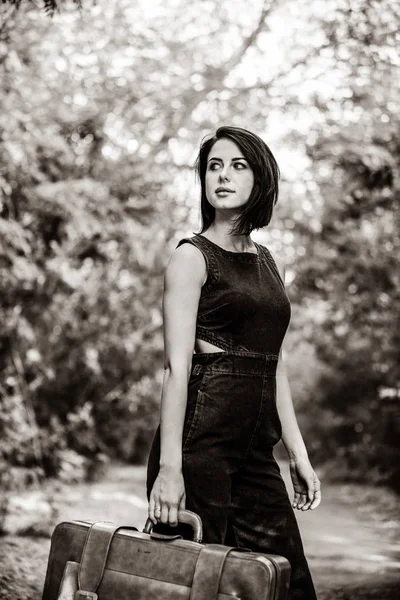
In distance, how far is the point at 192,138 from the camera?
970cm

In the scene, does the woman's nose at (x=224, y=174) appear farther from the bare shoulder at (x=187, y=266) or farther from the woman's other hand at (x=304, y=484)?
the woman's other hand at (x=304, y=484)

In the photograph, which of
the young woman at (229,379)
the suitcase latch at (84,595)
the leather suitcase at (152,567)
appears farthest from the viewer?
the young woman at (229,379)

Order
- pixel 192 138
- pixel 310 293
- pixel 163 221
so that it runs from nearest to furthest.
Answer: pixel 163 221, pixel 192 138, pixel 310 293

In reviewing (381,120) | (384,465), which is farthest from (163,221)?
(384,465)

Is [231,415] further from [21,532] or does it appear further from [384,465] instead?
[384,465]

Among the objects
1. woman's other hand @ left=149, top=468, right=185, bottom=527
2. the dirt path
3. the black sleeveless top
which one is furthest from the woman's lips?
the dirt path

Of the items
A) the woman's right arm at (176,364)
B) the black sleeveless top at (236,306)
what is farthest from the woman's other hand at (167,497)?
the black sleeveless top at (236,306)

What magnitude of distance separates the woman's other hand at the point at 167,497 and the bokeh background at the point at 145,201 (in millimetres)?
4419

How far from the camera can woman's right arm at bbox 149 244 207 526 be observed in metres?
2.52

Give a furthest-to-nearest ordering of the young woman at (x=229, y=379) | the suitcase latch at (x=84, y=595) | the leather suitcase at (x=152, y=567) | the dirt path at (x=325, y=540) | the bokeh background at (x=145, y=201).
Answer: the bokeh background at (x=145, y=201), the dirt path at (x=325, y=540), the young woman at (x=229, y=379), the suitcase latch at (x=84, y=595), the leather suitcase at (x=152, y=567)

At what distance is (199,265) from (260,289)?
24 cm

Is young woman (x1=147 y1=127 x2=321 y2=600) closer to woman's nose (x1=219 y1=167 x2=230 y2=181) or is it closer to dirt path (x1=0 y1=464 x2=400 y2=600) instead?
woman's nose (x1=219 y1=167 x2=230 y2=181)

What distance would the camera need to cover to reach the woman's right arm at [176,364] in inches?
99.3

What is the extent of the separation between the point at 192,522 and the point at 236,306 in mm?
696
